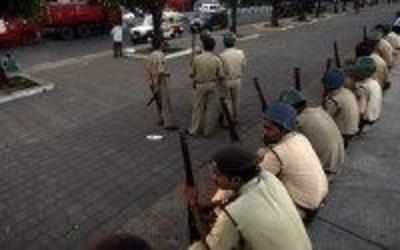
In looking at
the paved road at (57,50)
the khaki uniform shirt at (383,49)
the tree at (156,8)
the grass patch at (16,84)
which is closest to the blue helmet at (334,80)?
the khaki uniform shirt at (383,49)

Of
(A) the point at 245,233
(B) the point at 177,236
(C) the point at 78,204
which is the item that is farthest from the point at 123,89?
(A) the point at 245,233

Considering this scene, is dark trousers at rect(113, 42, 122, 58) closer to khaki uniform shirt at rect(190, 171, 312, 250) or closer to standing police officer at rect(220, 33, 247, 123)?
standing police officer at rect(220, 33, 247, 123)

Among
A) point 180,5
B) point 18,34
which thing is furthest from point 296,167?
point 180,5

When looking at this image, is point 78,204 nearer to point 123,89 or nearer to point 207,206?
point 207,206

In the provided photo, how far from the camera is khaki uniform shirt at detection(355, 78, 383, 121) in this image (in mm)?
6836

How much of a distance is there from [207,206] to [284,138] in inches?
36.6

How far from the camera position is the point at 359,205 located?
5.66 meters

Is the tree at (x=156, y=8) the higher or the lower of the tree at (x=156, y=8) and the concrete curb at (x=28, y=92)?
the higher

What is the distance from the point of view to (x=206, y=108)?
8195 mm

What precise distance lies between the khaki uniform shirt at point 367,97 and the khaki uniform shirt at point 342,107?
1.91 ft

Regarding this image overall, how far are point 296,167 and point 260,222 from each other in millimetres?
1163

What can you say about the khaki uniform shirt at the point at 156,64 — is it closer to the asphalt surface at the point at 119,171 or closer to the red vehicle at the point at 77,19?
the asphalt surface at the point at 119,171

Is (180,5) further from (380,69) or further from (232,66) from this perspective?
(232,66)

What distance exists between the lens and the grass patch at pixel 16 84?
12.0m
